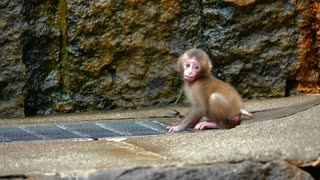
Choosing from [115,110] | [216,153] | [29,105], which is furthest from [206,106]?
[216,153]

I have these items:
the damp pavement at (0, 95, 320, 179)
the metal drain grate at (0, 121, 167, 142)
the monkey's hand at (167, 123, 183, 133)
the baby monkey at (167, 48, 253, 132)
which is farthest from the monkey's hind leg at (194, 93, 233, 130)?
the damp pavement at (0, 95, 320, 179)

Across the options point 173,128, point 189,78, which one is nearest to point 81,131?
point 173,128

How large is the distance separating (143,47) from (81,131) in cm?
178

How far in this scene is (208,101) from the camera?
5633 millimetres

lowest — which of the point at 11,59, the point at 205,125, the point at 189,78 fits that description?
the point at 205,125

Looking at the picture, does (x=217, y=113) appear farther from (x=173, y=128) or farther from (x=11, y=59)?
(x=11, y=59)

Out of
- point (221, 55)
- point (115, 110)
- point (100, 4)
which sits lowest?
point (115, 110)

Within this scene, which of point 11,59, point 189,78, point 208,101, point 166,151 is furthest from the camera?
point 11,59

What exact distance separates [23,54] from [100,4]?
0.82 m

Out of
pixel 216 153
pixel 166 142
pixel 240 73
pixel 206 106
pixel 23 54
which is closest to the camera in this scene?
pixel 216 153

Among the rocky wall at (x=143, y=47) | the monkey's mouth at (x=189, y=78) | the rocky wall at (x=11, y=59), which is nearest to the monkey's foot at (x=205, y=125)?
the monkey's mouth at (x=189, y=78)

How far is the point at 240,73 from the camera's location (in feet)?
22.7

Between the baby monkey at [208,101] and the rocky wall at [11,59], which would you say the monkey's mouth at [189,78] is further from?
the rocky wall at [11,59]

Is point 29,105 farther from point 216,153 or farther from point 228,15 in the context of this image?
point 216,153
